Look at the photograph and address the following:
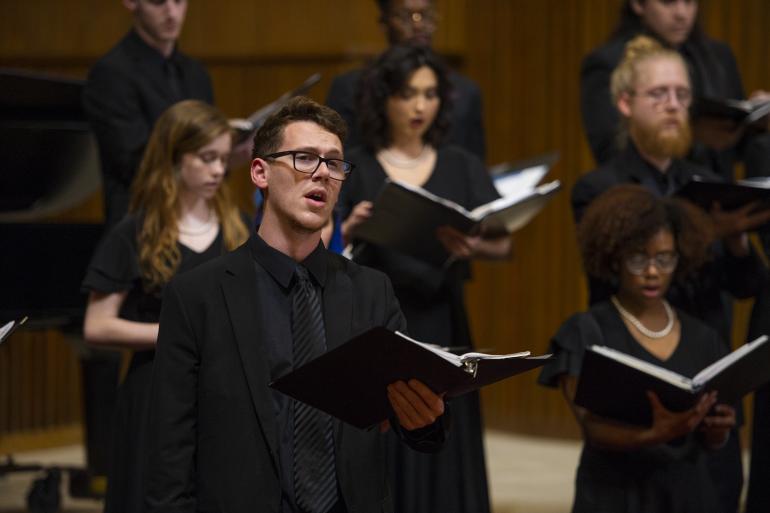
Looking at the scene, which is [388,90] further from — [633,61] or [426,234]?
[633,61]

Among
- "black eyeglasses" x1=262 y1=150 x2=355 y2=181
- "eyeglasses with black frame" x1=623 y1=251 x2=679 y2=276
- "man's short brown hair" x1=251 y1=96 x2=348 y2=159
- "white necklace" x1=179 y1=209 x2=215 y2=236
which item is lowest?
"eyeglasses with black frame" x1=623 y1=251 x2=679 y2=276

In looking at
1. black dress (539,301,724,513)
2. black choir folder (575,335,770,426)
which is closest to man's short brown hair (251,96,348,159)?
black choir folder (575,335,770,426)

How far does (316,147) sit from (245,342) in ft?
1.34

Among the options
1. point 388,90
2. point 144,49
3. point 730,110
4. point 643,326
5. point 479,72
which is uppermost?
point 479,72

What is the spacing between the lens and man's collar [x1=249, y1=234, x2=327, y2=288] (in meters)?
2.81

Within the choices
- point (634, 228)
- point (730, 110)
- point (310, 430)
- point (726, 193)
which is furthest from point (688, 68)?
point (310, 430)

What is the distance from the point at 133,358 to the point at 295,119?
1.41 metres

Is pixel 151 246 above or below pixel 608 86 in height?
below

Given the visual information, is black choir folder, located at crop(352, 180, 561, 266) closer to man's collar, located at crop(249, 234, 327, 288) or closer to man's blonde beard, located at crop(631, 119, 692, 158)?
man's blonde beard, located at crop(631, 119, 692, 158)

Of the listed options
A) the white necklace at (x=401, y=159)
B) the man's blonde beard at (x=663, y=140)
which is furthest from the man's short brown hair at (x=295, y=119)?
the man's blonde beard at (x=663, y=140)

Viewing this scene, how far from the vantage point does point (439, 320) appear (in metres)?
4.48

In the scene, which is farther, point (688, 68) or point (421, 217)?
point (688, 68)

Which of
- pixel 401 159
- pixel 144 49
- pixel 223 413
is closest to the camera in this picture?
pixel 223 413

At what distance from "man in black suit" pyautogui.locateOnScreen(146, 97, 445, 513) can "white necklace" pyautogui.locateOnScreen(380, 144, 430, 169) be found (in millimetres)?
1685
